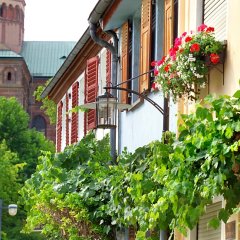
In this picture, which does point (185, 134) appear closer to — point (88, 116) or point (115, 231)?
point (115, 231)

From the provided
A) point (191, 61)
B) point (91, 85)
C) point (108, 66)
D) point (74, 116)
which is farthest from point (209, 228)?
point (74, 116)

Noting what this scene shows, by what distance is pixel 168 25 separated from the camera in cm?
1603

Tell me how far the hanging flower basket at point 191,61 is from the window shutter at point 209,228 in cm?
102

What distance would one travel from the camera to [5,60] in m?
122

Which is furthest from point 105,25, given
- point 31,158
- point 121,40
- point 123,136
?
point 31,158

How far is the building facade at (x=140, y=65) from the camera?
11.2 metres

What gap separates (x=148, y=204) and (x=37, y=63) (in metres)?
118

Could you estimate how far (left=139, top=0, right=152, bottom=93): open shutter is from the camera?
17406 mm

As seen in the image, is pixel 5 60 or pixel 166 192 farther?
pixel 5 60

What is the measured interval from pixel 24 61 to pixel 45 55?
286 inches

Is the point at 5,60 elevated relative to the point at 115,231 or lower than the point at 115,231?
elevated

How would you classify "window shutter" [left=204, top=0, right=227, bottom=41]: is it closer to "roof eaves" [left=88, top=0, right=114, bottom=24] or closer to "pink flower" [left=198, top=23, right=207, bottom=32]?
"pink flower" [left=198, top=23, right=207, bottom=32]

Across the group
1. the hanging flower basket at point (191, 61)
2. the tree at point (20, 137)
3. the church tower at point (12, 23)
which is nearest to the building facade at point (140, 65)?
the hanging flower basket at point (191, 61)

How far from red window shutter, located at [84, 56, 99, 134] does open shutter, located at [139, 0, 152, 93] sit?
7.60 metres
